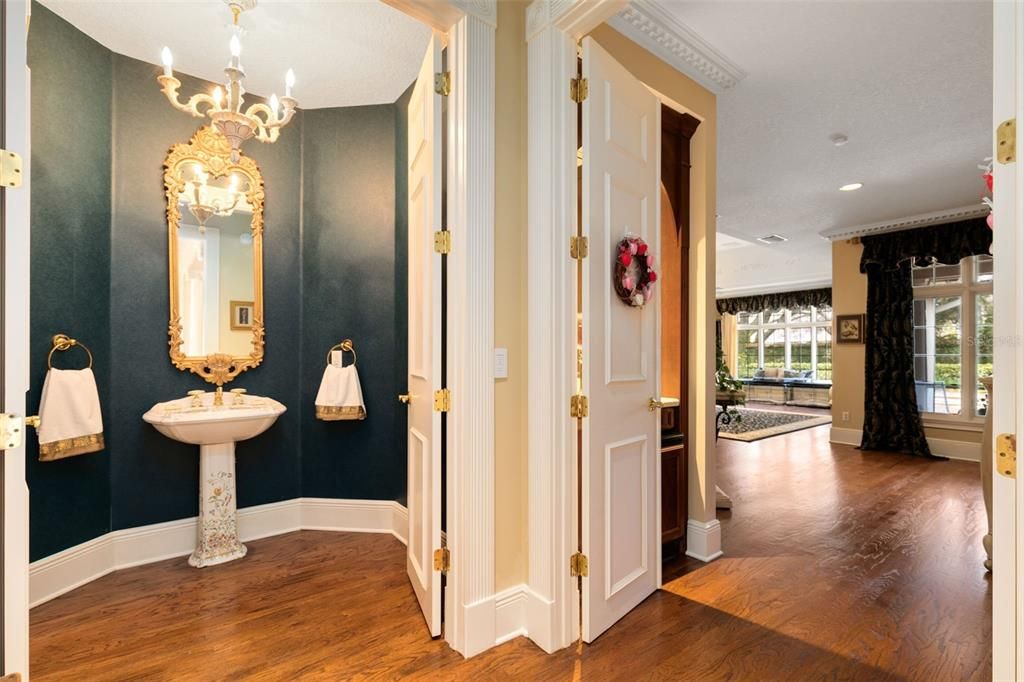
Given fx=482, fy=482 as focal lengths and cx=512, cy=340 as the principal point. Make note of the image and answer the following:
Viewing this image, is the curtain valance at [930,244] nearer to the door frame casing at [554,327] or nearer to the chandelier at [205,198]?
the door frame casing at [554,327]

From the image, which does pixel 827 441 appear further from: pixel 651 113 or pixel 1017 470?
pixel 1017 470

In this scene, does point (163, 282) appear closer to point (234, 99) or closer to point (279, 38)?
point (234, 99)

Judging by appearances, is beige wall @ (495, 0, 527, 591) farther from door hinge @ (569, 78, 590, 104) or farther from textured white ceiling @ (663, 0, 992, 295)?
textured white ceiling @ (663, 0, 992, 295)

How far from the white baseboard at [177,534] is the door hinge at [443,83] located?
2290mm

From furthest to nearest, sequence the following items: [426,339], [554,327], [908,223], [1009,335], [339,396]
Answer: [908,223], [339,396], [426,339], [554,327], [1009,335]

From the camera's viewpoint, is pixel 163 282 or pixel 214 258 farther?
pixel 214 258

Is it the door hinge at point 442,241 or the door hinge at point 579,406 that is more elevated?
the door hinge at point 442,241

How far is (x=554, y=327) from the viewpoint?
191cm

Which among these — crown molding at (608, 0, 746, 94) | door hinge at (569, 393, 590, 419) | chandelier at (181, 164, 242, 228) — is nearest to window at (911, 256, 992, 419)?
crown molding at (608, 0, 746, 94)

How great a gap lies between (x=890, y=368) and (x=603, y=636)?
19.8 feet

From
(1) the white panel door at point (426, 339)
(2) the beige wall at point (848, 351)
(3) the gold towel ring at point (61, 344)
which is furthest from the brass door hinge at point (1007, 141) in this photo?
(2) the beige wall at point (848, 351)

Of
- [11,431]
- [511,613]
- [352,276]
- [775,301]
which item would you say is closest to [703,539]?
[511,613]

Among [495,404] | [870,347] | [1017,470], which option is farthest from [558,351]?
[870,347]

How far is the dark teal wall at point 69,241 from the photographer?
229 cm
